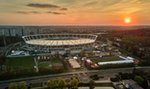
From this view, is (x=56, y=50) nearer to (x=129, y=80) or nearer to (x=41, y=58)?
(x=41, y=58)

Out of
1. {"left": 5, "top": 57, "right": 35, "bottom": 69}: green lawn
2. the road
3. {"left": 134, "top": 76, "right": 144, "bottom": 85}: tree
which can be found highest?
{"left": 134, "top": 76, "right": 144, "bottom": 85}: tree

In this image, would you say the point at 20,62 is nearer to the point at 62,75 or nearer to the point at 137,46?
the point at 62,75

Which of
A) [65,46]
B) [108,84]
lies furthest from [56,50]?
[108,84]

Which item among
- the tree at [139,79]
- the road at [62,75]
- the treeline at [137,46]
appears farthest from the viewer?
the treeline at [137,46]

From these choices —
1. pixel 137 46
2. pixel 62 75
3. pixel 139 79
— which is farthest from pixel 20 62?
pixel 137 46

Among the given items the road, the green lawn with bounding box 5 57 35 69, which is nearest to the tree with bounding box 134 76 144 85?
the road

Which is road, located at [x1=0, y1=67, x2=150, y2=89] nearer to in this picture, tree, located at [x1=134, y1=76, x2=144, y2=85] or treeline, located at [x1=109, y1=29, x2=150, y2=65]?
tree, located at [x1=134, y1=76, x2=144, y2=85]

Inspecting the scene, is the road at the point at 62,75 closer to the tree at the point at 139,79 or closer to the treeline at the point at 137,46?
the tree at the point at 139,79

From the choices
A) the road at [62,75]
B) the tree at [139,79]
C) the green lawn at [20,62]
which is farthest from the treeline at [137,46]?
the green lawn at [20,62]
